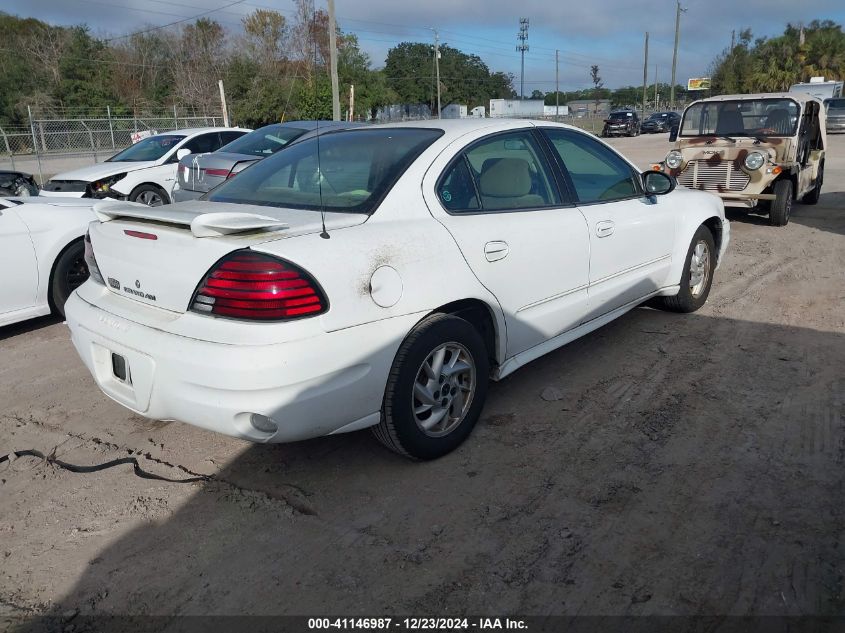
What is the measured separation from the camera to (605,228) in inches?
168

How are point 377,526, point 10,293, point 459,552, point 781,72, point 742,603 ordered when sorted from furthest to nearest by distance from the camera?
point 781,72, point 10,293, point 377,526, point 459,552, point 742,603

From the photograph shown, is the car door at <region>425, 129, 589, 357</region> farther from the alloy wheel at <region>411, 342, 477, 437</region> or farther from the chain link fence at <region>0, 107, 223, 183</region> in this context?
the chain link fence at <region>0, 107, 223, 183</region>

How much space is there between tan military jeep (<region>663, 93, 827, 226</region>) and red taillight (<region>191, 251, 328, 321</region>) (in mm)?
8614

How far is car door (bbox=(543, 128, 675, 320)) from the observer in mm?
4250

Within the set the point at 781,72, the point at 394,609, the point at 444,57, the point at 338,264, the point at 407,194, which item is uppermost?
the point at 444,57

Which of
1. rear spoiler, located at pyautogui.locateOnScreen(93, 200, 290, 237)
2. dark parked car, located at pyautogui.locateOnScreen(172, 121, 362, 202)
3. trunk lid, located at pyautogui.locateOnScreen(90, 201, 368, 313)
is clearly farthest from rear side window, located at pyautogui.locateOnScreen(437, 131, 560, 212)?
dark parked car, located at pyautogui.locateOnScreen(172, 121, 362, 202)

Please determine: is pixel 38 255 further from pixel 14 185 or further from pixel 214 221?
pixel 14 185

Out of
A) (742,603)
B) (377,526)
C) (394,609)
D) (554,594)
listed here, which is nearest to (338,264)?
(377,526)

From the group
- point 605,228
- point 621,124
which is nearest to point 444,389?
point 605,228

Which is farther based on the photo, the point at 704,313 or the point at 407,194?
the point at 704,313

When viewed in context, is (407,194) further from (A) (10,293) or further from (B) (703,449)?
(A) (10,293)

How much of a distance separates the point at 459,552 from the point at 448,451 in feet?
2.53

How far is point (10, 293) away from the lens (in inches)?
213

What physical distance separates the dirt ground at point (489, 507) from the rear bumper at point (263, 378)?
44 centimetres
